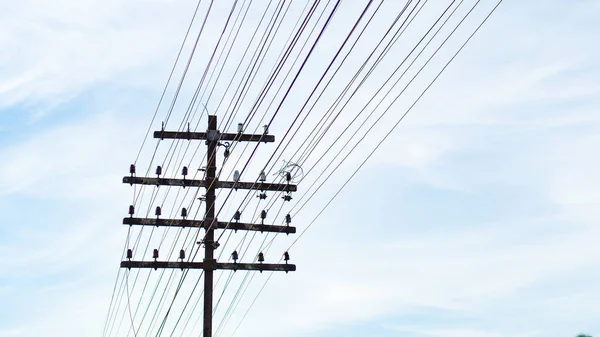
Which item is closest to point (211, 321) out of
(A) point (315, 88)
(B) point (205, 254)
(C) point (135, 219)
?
(B) point (205, 254)

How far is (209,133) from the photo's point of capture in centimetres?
2195

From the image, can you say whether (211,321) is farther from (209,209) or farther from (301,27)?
(301,27)

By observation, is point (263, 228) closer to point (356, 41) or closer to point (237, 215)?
point (237, 215)

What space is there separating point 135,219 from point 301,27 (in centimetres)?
1245

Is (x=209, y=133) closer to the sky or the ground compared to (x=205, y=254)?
closer to the sky

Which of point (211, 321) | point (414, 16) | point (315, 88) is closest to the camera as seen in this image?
point (414, 16)

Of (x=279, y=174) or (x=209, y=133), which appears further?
(x=209, y=133)

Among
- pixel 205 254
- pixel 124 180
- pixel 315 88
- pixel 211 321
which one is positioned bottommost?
pixel 315 88

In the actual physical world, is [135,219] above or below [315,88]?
above

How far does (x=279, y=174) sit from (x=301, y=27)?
9417 millimetres

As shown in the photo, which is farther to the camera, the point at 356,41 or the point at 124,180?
the point at 124,180

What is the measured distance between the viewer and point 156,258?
73.0 ft

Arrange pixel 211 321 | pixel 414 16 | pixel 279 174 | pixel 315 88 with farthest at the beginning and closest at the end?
pixel 211 321 → pixel 279 174 → pixel 315 88 → pixel 414 16

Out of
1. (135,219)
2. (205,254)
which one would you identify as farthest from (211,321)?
(135,219)
